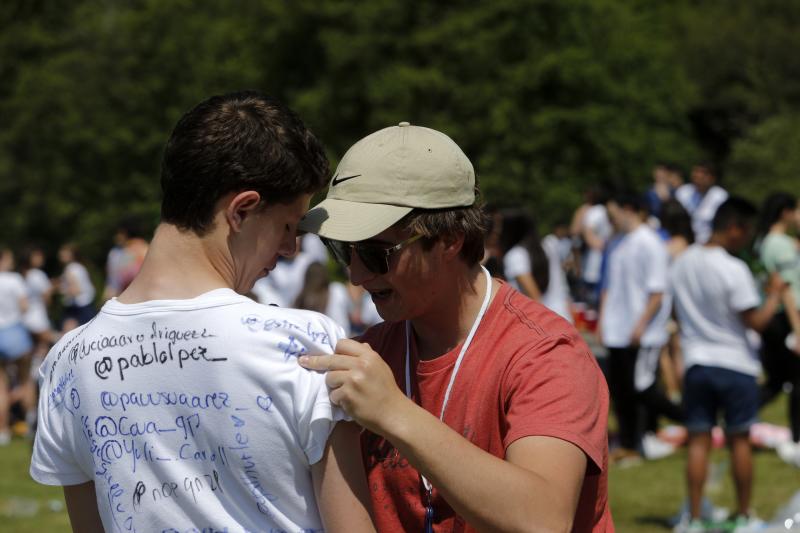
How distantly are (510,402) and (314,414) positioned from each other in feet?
1.61

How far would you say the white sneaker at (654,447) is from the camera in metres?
9.64

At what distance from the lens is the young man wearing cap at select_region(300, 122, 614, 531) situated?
2062 millimetres

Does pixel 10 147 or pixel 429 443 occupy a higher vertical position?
pixel 429 443

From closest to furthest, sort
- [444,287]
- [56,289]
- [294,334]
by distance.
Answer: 1. [294,334]
2. [444,287]
3. [56,289]

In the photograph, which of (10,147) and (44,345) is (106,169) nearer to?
(10,147)

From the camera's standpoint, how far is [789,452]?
29.9 ft

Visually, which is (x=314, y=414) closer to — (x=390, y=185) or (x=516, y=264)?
(x=390, y=185)

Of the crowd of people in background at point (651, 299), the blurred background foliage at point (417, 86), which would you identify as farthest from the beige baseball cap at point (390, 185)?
the blurred background foliage at point (417, 86)

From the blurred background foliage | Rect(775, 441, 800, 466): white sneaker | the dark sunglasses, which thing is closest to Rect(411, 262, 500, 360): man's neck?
the dark sunglasses

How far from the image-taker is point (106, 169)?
36188mm

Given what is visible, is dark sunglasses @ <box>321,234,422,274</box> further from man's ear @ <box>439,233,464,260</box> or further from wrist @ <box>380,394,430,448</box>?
wrist @ <box>380,394,430,448</box>

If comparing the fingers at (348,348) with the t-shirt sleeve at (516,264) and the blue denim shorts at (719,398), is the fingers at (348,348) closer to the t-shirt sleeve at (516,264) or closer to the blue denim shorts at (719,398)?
the blue denim shorts at (719,398)

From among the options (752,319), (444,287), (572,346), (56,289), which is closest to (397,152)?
(444,287)

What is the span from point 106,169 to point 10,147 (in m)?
3.19
